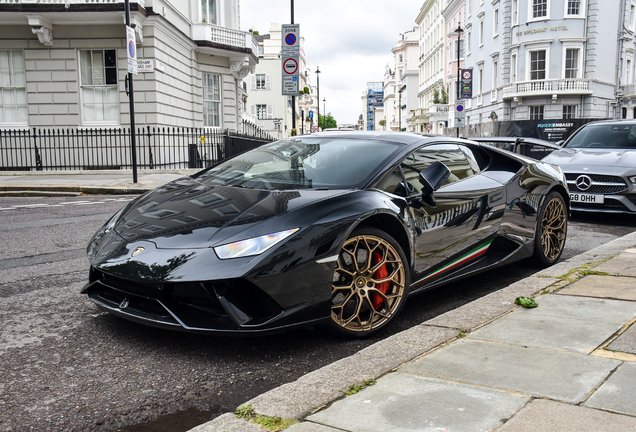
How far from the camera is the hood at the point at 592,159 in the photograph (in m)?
7.93

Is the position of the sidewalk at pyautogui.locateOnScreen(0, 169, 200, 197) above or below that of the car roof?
below

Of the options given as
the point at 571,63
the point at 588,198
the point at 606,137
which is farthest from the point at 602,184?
the point at 571,63

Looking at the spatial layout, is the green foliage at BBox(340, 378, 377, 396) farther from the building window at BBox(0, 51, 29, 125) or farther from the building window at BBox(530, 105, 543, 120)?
the building window at BBox(530, 105, 543, 120)

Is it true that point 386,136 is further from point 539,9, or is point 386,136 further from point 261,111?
point 261,111

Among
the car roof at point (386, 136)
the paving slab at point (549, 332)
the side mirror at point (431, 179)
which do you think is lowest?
the paving slab at point (549, 332)

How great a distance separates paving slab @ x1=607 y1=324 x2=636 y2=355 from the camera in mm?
2782

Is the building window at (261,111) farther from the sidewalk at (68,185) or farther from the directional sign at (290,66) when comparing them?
the directional sign at (290,66)

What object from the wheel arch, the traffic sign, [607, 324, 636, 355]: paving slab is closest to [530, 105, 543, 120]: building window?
the traffic sign

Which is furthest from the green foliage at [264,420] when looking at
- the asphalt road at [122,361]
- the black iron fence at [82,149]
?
the black iron fence at [82,149]

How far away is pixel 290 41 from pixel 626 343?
13270mm

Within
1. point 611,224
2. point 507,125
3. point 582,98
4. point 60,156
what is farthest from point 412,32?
point 611,224

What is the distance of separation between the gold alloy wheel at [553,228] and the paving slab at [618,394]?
2.81 meters

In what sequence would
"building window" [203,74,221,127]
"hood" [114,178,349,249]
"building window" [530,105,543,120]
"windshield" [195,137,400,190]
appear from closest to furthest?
"hood" [114,178,349,249] → "windshield" [195,137,400,190] → "building window" [203,74,221,127] → "building window" [530,105,543,120]

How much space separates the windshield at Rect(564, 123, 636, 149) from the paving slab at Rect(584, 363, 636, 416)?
24.1 ft
